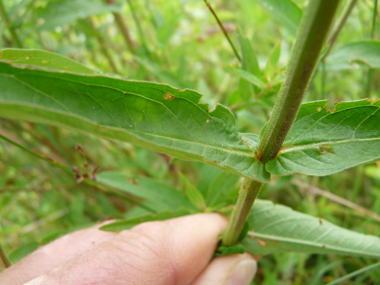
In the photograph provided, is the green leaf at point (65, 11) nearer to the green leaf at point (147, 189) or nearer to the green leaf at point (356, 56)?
the green leaf at point (147, 189)

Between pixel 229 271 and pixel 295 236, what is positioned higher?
pixel 295 236

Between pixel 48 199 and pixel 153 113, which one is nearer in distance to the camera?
pixel 153 113

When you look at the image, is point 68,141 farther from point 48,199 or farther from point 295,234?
point 295,234

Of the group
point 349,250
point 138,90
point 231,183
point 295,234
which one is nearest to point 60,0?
point 138,90

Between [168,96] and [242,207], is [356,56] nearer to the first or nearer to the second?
[242,207]

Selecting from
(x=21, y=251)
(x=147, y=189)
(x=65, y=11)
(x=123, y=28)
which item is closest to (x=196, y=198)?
(x=147, y=189)

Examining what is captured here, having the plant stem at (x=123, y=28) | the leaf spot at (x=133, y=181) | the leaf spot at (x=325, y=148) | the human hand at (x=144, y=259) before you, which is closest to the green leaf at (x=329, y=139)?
the leaf spot at (x=325, y=148)
